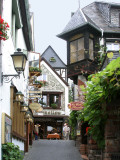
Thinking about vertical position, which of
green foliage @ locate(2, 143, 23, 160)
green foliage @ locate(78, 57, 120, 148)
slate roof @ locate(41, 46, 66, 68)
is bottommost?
green foliage @ locate(2, 143, 23, 160)

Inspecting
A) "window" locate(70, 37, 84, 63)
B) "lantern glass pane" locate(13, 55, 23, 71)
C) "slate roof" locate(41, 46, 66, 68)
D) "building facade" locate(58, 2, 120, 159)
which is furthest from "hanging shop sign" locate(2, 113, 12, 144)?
"slate roof" locate(41, 46, 66, 68)

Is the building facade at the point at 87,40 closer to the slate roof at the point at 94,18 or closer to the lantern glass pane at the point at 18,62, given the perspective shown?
the slate roof at the point at 94,18

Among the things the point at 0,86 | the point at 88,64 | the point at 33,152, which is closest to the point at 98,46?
the point at 88,64

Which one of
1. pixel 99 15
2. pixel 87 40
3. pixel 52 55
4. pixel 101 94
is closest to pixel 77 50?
pixel 87 40

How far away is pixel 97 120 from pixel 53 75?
33931 mm

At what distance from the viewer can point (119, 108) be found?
884 cm

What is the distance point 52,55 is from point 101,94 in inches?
1629

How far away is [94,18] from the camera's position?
30.2 meters

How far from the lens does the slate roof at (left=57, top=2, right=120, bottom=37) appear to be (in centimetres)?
2819

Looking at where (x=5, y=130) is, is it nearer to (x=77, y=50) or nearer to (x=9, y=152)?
(x=9, y=152)

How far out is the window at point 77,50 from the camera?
90.3 ft

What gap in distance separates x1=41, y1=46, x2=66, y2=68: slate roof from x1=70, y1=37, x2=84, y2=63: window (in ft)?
63.6

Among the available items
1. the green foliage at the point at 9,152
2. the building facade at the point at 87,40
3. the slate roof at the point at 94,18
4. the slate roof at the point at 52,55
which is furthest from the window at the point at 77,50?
the slate roof at the point at 52,55

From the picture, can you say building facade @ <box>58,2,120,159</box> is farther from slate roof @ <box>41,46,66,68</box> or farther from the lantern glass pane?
slate roof @ <box>41,46,66,68</box>
